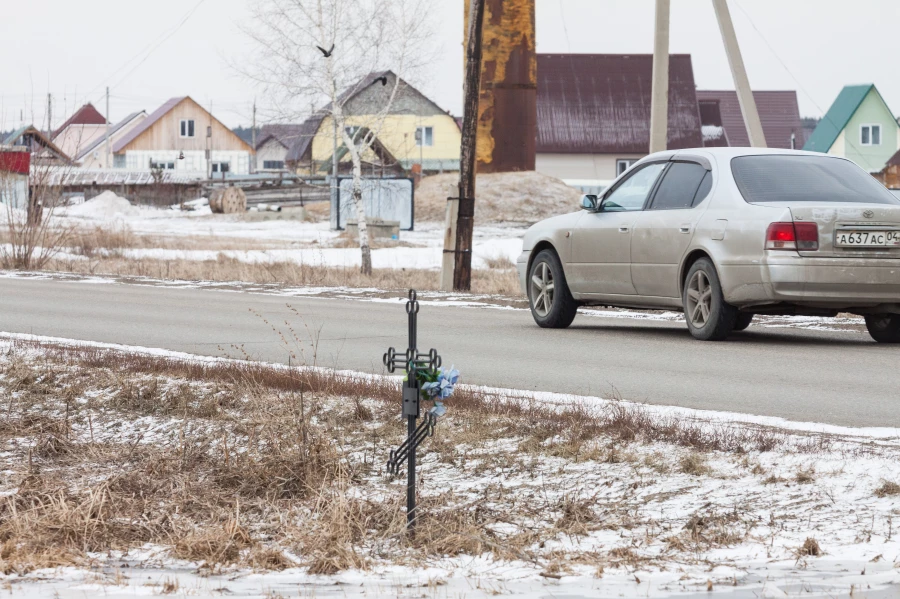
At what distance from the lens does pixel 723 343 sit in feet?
41.2

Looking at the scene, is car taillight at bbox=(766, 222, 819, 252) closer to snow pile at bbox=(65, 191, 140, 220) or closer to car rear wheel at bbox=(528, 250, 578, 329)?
car rear wheel at bbox=(528, 250, 578, 329)

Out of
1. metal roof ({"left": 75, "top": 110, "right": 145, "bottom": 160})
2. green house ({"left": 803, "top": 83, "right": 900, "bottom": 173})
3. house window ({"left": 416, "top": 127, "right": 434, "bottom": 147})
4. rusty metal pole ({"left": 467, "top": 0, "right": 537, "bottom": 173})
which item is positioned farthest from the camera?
metal roof ({"left": 75, "top": 110, "right": 145, "bottom": 160})

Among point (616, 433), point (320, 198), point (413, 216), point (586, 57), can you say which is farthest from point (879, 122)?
point (616, 433)

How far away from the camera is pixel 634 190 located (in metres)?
13.4

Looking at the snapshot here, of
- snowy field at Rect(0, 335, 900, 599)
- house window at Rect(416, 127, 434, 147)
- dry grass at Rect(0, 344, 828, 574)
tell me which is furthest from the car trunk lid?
house window at Rect(416, 127, 434, 147)

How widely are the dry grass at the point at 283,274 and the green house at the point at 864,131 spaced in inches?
2179

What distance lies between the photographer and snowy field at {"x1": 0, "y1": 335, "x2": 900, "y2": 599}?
16.8 feet

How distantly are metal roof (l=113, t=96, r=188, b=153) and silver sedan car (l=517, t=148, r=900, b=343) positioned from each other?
9148cm

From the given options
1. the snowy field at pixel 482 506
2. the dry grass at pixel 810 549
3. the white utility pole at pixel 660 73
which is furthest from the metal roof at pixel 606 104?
the dry grass at pixel 810 549

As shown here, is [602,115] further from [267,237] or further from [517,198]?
[267,237]

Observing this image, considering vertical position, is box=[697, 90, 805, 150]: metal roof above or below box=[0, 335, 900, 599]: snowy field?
above

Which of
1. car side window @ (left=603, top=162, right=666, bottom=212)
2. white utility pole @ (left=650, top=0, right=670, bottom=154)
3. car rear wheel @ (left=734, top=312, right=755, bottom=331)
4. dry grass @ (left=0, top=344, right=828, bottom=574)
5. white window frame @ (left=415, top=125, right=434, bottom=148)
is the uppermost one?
white window frame @ (left=415, top=125, right=434, bottom=148)

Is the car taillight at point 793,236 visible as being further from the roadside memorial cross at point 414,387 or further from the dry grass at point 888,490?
the roadside memorial cross at point 414,387

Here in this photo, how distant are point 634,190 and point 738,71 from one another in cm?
1260
